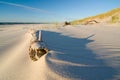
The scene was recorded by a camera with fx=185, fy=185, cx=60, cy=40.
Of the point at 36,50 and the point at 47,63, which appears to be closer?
the point at 47,63

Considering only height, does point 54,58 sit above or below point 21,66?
above

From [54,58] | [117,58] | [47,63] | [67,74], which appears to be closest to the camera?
[67,74]

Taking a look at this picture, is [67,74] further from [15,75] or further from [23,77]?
[15,75]

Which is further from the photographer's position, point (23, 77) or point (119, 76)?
point (23, 77)

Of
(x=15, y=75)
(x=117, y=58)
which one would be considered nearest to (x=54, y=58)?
(x=15, y=75)

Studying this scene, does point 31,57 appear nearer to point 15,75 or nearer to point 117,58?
point 15,75

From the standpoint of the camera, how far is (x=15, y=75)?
1.77 m

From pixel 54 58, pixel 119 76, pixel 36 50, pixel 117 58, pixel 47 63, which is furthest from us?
pixel 117 58

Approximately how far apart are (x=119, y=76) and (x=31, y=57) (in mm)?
1004

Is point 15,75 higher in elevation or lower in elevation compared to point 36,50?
lower

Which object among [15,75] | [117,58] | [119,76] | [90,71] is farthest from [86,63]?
[15,75]

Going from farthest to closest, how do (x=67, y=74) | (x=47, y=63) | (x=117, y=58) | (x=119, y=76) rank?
(x=117, y=58) → (x=47, y=63) → (x=119, y=76) → (x=67, y=74)

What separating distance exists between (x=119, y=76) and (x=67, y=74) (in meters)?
0.45

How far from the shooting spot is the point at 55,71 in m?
1.49
